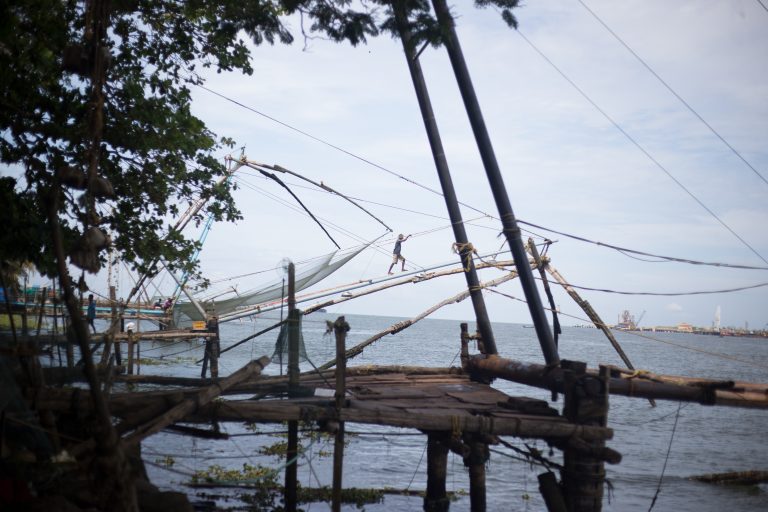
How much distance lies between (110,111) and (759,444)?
2822cm

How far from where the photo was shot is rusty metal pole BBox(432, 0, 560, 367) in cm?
981

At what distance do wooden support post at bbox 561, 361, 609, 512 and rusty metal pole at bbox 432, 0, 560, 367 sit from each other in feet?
3.01

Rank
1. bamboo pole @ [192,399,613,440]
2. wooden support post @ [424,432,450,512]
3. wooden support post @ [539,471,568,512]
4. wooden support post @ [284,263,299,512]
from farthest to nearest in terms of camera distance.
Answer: wooden support post @ [424,432,450,512] < wooden support post @ [284,263,299,512] < wooden support post @ [539,471,568,512] < bamboo pole @ [192,399,613,440]

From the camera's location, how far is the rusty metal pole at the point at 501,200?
981cm

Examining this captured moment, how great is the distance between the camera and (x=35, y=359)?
6832 millimetres

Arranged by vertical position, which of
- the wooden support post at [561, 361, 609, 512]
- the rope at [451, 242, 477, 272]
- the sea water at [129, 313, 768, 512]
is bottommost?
the sea water at [129, 313, 768, 512]

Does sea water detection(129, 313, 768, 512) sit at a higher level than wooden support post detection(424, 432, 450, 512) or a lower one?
lower

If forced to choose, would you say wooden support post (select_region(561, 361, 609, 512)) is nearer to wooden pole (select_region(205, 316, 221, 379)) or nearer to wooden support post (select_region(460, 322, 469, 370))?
wooden support post (select_region(460, 322, 469, 370))

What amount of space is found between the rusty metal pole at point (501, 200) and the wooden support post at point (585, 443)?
36.1 inches

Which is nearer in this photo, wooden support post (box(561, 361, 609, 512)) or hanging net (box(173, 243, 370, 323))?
wooden support post (box(561, 361, 609, 512))

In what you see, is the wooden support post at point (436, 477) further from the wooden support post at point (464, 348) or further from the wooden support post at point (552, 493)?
the wooden support post at point (552, 493)

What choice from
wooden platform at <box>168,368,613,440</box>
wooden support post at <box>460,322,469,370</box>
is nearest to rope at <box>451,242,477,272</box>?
wooden support post at <box>460,322,469,370</box>

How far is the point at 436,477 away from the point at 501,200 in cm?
498

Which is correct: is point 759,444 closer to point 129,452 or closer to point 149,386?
point 149,386
